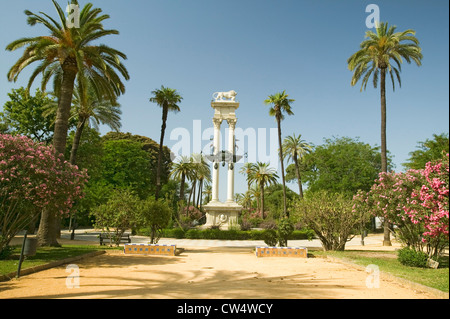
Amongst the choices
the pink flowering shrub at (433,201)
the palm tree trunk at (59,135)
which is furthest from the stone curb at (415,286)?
the palm tree trunk at (59,135)

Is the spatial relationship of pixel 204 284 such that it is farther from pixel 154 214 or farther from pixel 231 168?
pixel 231 168

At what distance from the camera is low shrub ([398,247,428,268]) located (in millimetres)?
12477

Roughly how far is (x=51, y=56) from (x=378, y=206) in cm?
1784

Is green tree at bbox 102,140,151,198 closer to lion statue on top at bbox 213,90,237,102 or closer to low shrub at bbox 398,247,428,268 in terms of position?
lion statue on top at bbox 213,90,237,102

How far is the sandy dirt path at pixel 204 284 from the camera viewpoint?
765cm

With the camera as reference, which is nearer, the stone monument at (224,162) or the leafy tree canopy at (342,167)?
the stone monument at (224,162)

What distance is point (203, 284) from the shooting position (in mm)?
9133

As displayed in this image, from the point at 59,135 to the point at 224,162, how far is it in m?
19.2

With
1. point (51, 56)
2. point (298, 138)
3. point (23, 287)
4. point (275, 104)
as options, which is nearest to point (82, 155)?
point (51, 56)

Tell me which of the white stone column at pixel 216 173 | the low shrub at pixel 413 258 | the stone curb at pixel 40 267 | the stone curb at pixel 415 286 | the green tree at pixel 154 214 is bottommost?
the stone curb at pixel 40 267

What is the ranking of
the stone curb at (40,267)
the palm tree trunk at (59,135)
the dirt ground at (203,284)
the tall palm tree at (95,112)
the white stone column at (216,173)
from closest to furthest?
the dirt ground at (203,284) < the stone curb at (40,267) < the palm tree trunk at (59,135) < the tall palm tree at (95,112) < the white stone column at (216,173)

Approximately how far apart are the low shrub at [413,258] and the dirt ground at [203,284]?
2.10 m

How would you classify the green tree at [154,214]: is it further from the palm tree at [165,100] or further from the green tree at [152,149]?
the green tree at [152,149]

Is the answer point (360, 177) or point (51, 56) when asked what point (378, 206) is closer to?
point (51, 56)
